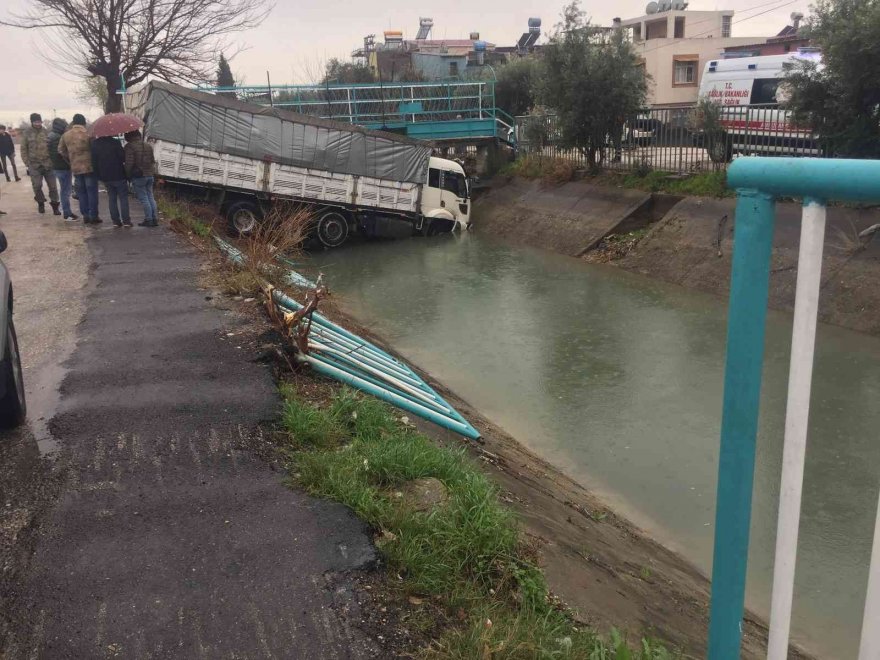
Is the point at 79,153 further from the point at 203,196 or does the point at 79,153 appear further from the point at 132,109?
the point at 132,109

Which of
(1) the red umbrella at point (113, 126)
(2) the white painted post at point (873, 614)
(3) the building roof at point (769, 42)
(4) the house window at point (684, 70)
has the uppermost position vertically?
(3) the building roof at point (769, 42)

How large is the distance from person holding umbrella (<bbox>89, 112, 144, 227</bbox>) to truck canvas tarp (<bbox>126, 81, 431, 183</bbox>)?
17.3 feet

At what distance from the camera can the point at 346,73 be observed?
37.9 m

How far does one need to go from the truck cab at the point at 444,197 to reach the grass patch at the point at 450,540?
16619 mm

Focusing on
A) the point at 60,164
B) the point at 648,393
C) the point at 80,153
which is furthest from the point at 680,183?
the point at 60,164

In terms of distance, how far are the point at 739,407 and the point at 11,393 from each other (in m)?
4.54

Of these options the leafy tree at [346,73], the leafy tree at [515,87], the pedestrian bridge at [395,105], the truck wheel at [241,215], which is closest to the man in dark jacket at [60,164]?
the truck wheel at [241,215]

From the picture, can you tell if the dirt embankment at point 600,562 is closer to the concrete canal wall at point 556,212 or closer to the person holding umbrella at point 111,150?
the person holding umbrella at point 111,150

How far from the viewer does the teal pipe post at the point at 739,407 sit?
1.28 metres

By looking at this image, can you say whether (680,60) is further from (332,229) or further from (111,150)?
(111,150)

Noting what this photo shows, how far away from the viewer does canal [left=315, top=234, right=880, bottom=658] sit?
18.3ft

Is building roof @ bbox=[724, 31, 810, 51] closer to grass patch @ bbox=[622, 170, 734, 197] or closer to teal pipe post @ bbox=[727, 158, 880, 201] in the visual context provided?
grass patch @ bbox=[622, 170, 734, 197]

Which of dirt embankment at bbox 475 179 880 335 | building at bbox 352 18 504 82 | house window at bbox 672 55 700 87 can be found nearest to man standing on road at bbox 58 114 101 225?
dirt embankment at bbox 475 179 880 335

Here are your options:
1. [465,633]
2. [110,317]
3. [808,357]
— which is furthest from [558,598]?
[110,317]
